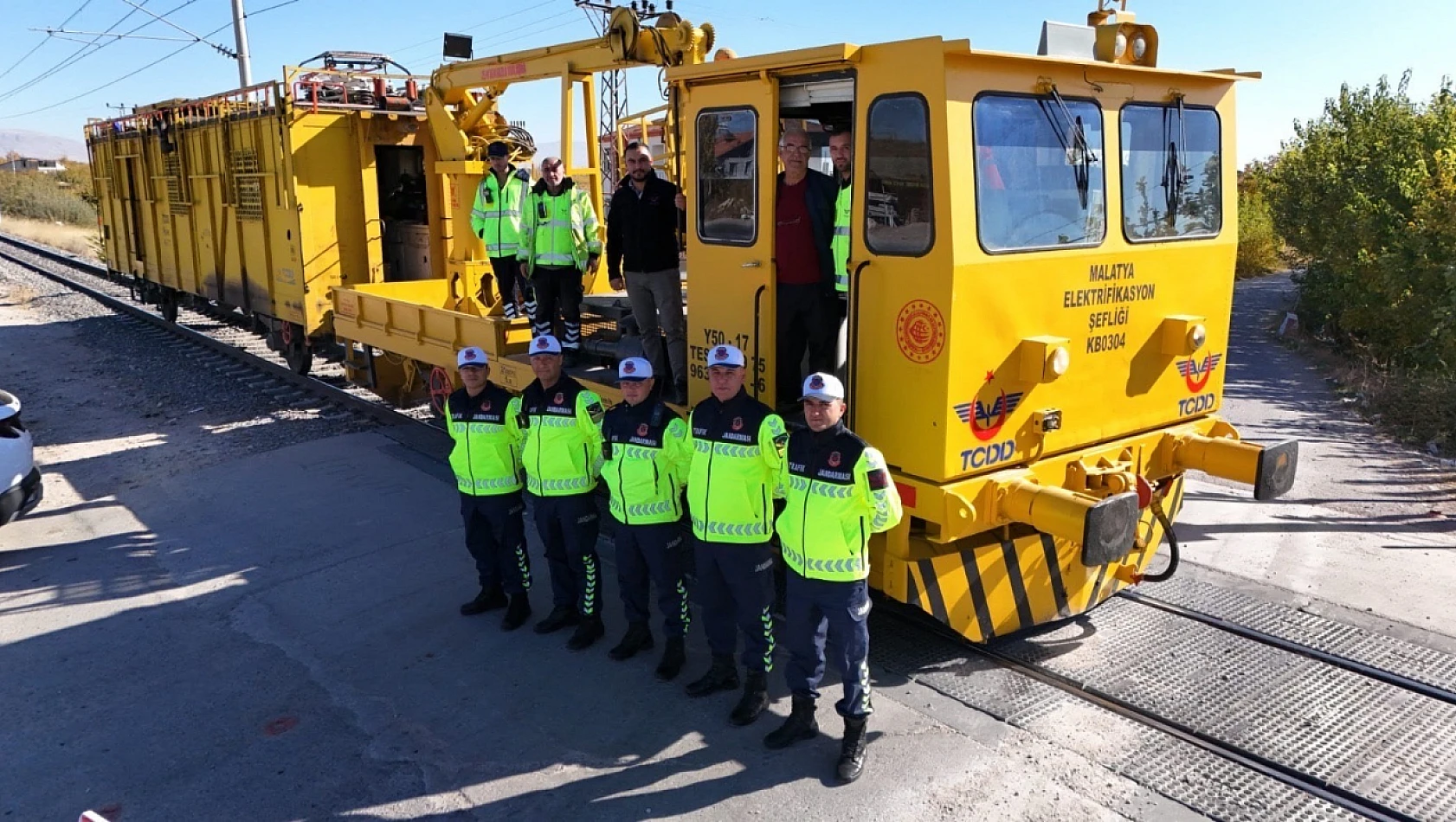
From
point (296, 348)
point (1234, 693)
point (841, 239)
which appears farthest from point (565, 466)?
point (296, 348)

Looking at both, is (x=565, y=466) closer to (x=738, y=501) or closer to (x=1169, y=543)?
(x=738, y=501)

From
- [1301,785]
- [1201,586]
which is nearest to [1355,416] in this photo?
[1201,586]

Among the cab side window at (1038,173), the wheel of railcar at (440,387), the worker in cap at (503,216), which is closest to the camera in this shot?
the cab side window at (1038,173)

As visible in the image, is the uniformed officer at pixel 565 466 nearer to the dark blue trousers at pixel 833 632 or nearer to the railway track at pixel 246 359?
the dark blue trousers at pixel 833 632

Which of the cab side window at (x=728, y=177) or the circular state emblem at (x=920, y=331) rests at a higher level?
the cab side window at (x=728, y=177)

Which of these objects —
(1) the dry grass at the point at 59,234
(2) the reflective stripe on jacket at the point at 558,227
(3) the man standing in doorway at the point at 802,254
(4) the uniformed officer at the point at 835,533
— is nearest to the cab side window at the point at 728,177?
(3) the man standing in doorway at the point at 802,254

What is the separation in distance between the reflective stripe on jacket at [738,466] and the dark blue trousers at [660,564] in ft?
1.69

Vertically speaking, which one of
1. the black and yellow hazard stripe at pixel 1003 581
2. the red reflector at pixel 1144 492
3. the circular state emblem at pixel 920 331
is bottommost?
the black and yellow hazard stripe at pixel 1003 581

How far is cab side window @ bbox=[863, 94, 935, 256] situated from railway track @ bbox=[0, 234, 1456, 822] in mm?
2233

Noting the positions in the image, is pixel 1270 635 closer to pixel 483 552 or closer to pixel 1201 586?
pixel 1201 586

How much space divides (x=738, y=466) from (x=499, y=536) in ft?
6.41

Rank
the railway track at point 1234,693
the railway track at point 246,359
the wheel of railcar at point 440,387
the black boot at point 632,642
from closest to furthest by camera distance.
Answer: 1. the railway track at point 1234,693
2. the black boot at point 632,642
3. the wheel of railcar at point 440,387
4. the railway track at point 246,359

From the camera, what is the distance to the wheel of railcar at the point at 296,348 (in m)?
11.9

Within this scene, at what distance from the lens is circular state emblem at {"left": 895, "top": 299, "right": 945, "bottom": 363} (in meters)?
4.41
